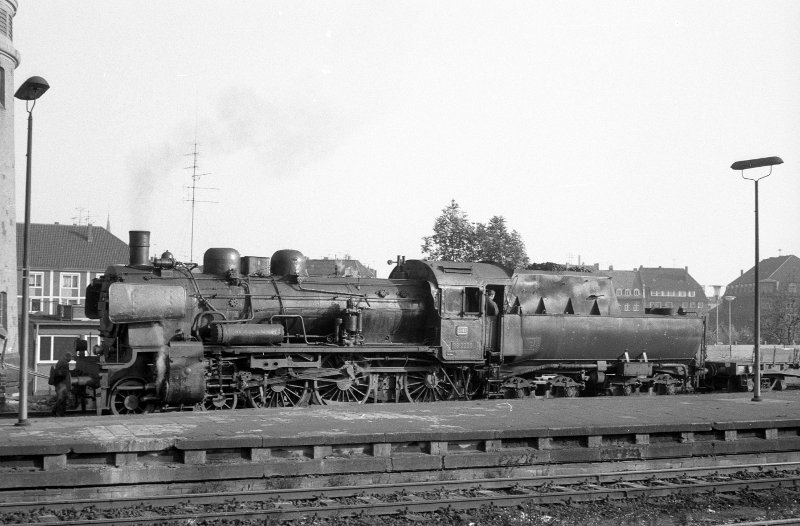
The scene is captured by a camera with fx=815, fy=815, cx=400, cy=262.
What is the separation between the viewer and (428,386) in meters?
19.6

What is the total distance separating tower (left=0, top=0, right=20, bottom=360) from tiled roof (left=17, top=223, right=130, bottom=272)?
16.0 m

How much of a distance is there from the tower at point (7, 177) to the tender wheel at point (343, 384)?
2789 cm

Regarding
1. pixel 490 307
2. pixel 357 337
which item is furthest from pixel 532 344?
pixel 357 337

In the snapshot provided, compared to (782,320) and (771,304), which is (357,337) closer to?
(782,320)

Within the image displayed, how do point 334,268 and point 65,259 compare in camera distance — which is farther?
point 65,259

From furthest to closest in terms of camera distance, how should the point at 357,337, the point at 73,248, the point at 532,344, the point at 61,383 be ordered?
the point at 73,248 < the point at 532,344 < the point at 357,337 < the point at 61,383

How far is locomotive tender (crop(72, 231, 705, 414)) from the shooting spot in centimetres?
1645

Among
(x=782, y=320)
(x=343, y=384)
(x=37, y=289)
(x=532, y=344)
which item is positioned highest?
(x=37, y=289)

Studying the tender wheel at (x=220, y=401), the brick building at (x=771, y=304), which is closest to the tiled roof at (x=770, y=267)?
the brick building at (x=771, y=304)

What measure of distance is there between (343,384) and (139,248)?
17.7 ft

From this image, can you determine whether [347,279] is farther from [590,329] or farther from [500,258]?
[500,258]

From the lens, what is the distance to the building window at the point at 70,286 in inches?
2258

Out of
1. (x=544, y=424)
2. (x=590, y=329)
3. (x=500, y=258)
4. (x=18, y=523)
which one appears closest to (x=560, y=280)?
(x=590, y=329)

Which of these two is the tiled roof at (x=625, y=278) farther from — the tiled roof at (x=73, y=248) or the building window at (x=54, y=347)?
the building window at (x=54, y=347)
